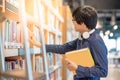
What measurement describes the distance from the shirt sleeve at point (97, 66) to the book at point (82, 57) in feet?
0.14

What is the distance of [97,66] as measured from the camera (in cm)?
202

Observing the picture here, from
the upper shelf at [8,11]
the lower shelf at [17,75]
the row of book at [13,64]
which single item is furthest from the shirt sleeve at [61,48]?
the upper shelf at [8,11]

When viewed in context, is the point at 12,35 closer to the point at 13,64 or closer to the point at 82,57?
the point at 13,64

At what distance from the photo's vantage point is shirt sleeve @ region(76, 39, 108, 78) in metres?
2.01

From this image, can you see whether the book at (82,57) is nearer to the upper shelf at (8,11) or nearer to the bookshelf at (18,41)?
the bookshelf at (18,41)

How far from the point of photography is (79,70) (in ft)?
6.65

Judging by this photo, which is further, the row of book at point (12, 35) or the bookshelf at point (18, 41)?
the row of book at point (12, 35)

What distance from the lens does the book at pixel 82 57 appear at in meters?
2.04

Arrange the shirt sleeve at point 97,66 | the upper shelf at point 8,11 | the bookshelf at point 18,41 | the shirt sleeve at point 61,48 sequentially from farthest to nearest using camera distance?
the shirt sleeve at point 61,48 → the shirt sleeve at point 97,66 → the upper shelf at point 8,11 → the bookshelf at point 18,41

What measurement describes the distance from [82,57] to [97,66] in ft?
0.48

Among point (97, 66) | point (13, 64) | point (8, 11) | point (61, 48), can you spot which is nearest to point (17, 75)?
point (8, 11)

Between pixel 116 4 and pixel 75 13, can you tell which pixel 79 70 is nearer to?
pixel 75 13

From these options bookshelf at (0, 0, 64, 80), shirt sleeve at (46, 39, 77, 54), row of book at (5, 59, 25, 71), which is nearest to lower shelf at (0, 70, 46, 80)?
bookshelf at (0, 0, 64, 80)

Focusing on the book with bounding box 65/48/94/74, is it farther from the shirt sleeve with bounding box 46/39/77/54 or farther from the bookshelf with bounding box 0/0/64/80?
the shirt sleeve with bounding box 46/39/77/54
